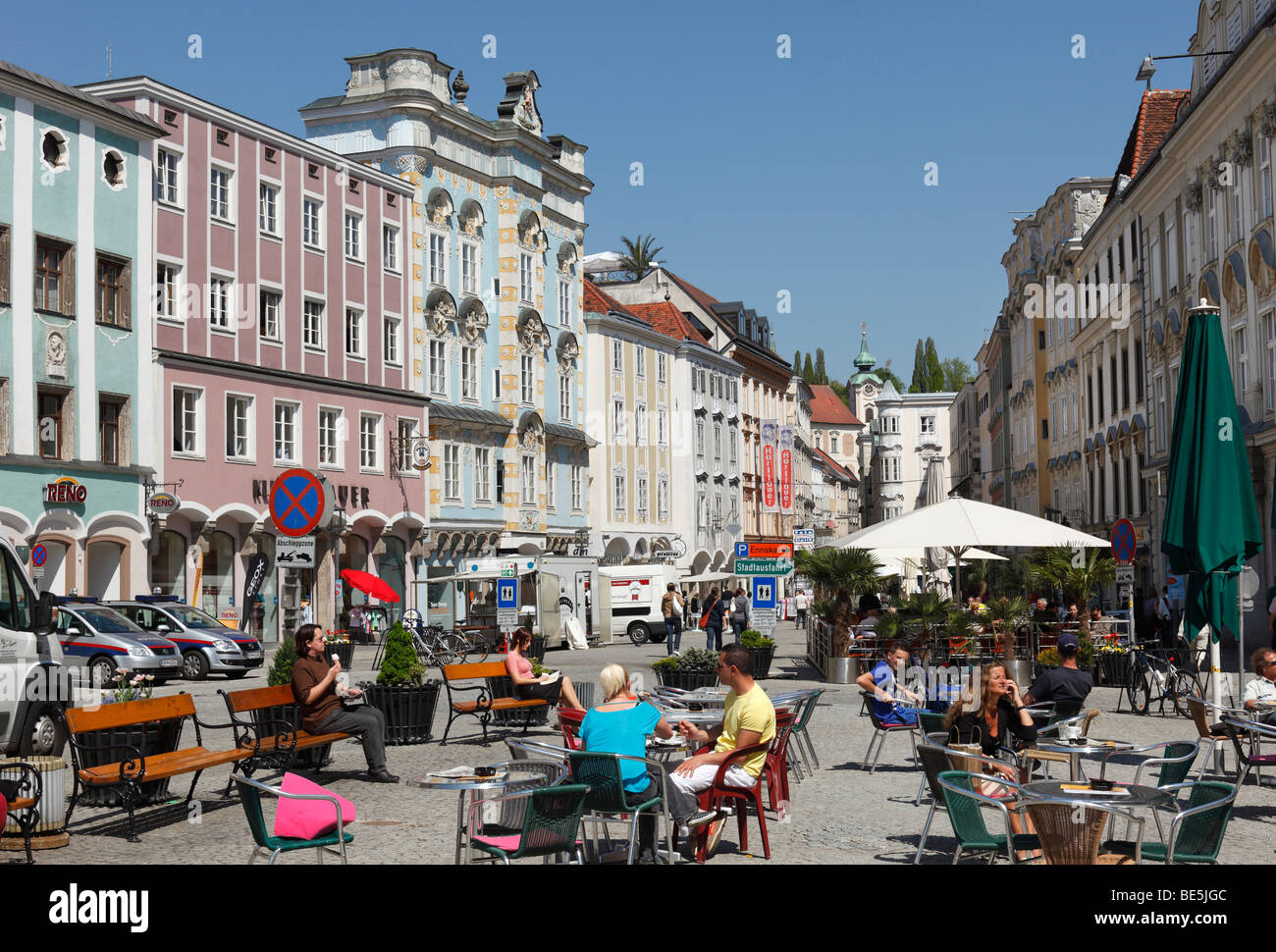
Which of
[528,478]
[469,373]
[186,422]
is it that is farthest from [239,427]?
[528,478]

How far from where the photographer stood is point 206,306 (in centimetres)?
3981

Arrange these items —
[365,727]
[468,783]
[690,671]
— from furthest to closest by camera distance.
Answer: [690,671] < [365,727] < [468,783]

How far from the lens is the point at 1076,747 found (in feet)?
37.0

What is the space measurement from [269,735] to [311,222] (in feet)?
107

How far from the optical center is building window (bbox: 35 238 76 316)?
115 ft

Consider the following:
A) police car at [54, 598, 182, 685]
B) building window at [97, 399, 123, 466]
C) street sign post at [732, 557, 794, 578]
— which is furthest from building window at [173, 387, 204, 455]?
street sign post at [732, 557, 794, 578]

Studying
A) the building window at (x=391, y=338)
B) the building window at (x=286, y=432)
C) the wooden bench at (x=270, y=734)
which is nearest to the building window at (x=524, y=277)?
the building window at (x=391, y=338)

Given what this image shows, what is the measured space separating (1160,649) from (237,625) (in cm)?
2507

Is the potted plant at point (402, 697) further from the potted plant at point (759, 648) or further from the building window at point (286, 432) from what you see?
the building window at point (286, 432)

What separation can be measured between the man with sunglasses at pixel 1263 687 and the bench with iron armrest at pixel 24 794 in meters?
10.2

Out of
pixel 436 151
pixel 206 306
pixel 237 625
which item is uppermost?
pixel 436 151

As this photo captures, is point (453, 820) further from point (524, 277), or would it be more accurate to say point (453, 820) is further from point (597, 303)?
point (597, 303)

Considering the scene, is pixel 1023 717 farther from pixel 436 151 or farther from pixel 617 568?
pixel 436 151
